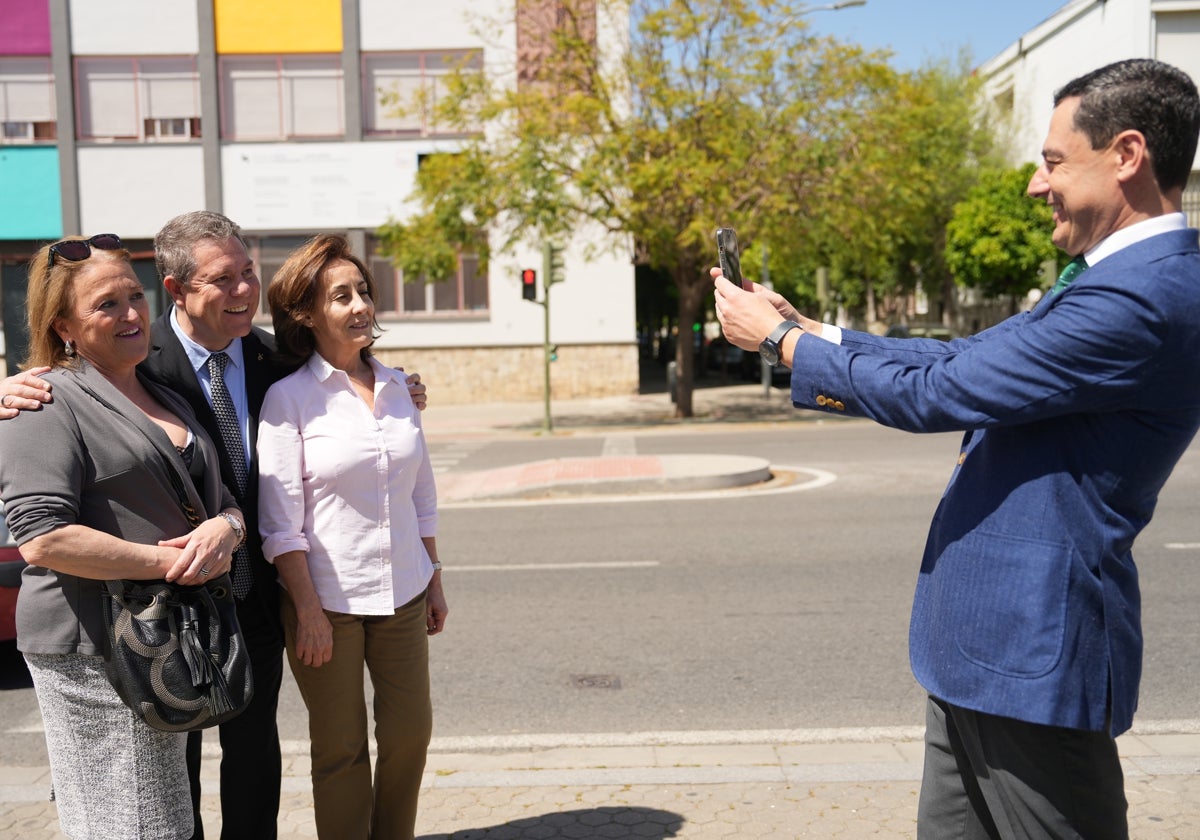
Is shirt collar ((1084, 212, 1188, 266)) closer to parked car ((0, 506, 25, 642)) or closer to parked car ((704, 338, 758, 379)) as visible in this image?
parked car ((0, 506, 25, 642))

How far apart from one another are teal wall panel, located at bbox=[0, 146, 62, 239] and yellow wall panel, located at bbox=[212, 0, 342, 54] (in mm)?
4933

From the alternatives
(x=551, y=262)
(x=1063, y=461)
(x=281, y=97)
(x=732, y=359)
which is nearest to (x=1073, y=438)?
(x=1063, y=461)

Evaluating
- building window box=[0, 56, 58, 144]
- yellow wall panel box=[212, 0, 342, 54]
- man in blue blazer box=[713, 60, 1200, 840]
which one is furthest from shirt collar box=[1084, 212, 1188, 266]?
building window box=[0, 56, 58, 144]

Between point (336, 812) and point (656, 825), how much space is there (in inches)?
44.1

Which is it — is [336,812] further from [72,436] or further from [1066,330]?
[1066,330]

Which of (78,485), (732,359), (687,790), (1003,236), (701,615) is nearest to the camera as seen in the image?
(78,485)

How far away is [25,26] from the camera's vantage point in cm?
2520

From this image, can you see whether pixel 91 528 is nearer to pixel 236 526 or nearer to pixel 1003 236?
A: pixel 236 526

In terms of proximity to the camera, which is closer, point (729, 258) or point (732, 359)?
point (729, 258)

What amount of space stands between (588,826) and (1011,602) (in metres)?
2.11

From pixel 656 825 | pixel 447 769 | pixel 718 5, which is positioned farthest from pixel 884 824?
pixel 718 5

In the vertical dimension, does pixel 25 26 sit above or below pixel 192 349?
above

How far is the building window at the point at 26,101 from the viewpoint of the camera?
83.7 feet

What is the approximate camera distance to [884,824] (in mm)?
3654
